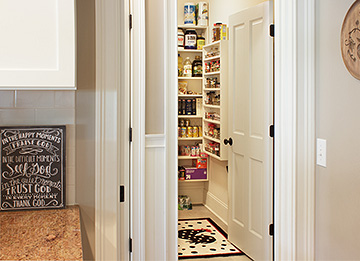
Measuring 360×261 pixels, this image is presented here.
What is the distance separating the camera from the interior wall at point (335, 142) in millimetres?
1584

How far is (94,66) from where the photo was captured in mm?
1806

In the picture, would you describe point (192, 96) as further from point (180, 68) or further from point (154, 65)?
point (154, 65)

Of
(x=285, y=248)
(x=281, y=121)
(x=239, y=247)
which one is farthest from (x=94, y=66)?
(x=239, y=247)

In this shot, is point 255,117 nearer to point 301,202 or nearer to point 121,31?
point 301,202

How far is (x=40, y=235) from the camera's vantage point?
4.04ft

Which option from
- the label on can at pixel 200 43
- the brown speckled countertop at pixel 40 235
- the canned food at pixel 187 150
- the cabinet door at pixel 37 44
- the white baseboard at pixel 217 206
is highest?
the label on can at pixel 200 43

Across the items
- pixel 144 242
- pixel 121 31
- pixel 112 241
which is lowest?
pixel 144 242

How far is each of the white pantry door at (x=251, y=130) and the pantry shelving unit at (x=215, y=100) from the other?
45cm

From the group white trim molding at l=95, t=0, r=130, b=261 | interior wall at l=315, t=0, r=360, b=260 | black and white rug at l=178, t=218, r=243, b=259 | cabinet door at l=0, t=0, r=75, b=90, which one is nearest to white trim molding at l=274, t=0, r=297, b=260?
interior wall at l=315, t=0, r=360, b=260

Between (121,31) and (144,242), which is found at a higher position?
(121,31)

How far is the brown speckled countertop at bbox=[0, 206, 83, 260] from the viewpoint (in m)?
1.09

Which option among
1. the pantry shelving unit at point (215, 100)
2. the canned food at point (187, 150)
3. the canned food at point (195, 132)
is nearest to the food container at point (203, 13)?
the pantry shelving unit at point (215, 100)

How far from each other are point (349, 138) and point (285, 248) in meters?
0.77

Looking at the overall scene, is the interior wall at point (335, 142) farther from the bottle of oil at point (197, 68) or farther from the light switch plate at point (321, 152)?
the bottle of oil at point (197, 68)
